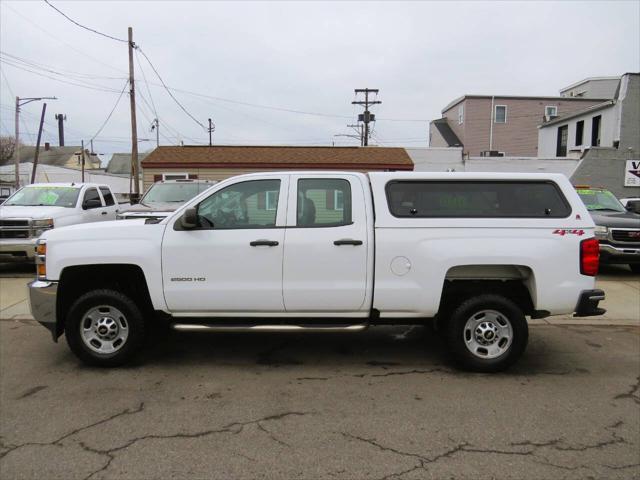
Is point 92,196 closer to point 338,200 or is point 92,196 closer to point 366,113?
point 338,200

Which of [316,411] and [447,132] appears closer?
[316,411]

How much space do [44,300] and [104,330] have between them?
611mm

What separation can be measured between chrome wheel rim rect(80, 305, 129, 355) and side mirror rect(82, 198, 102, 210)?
6.85 meters

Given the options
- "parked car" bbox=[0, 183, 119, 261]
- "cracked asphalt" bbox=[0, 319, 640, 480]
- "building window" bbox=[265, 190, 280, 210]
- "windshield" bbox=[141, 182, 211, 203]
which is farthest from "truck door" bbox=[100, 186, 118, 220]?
"building window" bbox=[265, 190, 280, 210]

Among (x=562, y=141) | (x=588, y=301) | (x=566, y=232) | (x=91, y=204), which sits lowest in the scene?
(x=588, y=301)

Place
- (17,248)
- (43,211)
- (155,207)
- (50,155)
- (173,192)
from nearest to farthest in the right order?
1. (17,248)
2. (43,211)
3. (155,207)
4. (173,192)
5. (50,155)

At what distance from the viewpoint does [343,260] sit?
463cm

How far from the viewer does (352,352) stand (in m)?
5.48

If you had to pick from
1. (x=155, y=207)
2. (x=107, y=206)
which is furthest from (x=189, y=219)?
(x=107, y=206)

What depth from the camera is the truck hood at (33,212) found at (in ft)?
32.2

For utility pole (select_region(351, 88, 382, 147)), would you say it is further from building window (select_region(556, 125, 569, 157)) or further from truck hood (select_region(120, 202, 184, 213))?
truck hood (select_region(120, 202, 184, 213))

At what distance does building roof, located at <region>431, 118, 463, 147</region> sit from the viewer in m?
38.1

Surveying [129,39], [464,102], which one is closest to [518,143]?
[464,102]

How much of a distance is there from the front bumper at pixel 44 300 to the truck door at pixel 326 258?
7.17ft
